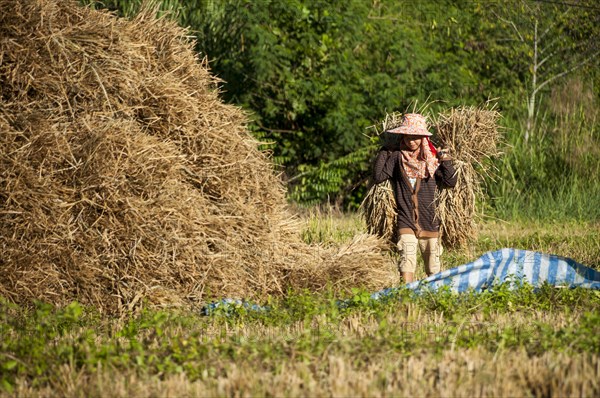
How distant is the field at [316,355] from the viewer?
480 cm

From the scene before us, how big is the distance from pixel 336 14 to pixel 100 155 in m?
7.98

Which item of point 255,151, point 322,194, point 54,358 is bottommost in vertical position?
point 322,194

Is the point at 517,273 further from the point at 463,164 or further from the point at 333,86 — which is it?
the point at 333,86

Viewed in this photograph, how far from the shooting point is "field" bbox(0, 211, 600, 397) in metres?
4.80

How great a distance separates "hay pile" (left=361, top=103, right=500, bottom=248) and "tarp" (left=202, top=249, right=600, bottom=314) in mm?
904

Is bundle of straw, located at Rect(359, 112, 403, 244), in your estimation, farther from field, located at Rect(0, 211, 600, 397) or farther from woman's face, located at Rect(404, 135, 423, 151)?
field, located at Rect(0, 211, 600, 397)

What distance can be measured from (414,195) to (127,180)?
9.32 feet

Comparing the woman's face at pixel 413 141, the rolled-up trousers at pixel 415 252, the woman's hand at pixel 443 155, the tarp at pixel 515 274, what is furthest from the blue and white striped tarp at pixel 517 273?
the woman's face at pixel 413 141

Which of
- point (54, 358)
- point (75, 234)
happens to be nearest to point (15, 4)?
point (75, 234)

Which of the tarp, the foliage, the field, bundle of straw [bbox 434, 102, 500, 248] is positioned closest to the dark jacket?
bundle of straw [bbox 434, 102, 500, 248]

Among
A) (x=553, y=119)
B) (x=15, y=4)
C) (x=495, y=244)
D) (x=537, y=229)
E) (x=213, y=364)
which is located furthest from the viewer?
(x=553, y=119)

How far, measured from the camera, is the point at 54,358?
204 inches

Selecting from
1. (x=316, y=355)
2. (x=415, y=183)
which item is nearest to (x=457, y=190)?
(x=415, y=183)

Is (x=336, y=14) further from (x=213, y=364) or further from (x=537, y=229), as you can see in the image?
(x=213, y=364)
